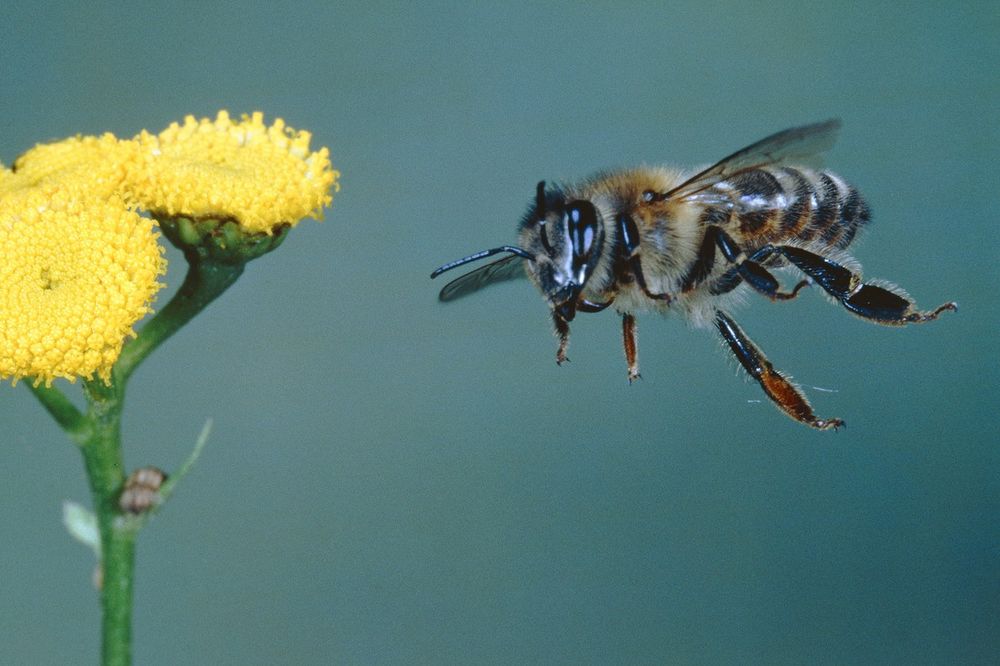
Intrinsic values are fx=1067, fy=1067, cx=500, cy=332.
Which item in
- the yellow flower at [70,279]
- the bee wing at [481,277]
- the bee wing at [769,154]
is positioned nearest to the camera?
the yellow flower at [70,279]

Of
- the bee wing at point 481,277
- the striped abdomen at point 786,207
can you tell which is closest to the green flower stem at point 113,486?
the bee wing at point 481,277

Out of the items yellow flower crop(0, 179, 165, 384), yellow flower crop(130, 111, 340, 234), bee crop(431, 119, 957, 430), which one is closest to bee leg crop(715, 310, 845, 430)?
bee crop(431, 119, 957, 430)

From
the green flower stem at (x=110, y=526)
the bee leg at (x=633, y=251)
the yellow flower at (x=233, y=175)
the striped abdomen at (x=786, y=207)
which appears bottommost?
the green flower stem at (x=110, y=526)

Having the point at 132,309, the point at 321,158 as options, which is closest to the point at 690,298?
the point at 321,158

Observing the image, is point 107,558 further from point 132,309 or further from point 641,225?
point 641,225

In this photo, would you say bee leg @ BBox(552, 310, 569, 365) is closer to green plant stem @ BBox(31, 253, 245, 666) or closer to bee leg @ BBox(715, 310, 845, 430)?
bee leg @ BBox(715, 310, 845, 430)

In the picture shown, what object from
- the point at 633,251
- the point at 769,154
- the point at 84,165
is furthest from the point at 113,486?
the point at 769,154

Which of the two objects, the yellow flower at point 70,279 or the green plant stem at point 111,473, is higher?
the yellow flower at point 70,279

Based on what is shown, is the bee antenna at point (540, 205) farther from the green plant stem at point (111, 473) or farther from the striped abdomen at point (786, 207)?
the green plant stem at point (111, 473)
